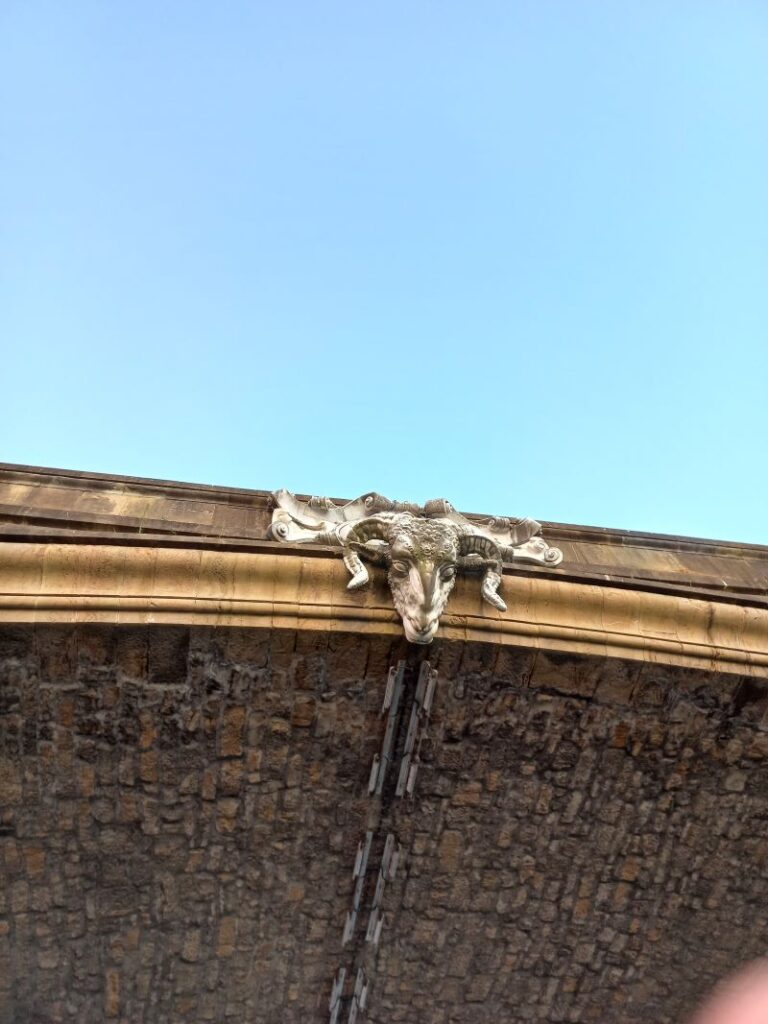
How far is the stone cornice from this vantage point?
4254 mm

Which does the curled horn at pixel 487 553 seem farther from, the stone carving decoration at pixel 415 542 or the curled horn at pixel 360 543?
the curled horn at pixel 360 543

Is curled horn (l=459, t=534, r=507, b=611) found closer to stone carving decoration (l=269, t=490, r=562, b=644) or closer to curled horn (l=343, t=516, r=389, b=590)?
stone carving decoration (l=269, t=490, r=562, b=644)

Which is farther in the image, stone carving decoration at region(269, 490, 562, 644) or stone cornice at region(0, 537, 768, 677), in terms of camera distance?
stone carving decoration at region(269, 490, 562, 644)

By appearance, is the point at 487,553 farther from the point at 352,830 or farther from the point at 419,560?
the point at 352,830

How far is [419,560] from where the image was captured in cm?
453

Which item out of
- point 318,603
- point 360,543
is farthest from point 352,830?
point 360,543

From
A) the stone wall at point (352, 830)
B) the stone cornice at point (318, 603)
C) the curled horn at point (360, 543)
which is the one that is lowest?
the stone wall at point (352, 830)

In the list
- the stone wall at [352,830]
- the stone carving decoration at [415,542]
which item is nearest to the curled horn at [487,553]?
the stone carving decoration at [415,542]

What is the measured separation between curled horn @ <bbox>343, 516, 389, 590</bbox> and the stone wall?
1.06 feet

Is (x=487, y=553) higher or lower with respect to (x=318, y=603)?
higher

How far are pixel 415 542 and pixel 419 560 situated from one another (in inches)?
4.6

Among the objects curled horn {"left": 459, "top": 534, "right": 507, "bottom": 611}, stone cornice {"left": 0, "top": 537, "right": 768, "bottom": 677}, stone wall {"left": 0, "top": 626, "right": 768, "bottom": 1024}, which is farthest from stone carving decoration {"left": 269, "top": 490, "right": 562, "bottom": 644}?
stone wall {"left": 0, "top": 626, "right": 768, "bottom": 1024}

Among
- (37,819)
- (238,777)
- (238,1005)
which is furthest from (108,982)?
(238,777)

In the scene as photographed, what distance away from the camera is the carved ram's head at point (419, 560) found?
4.38 metres
